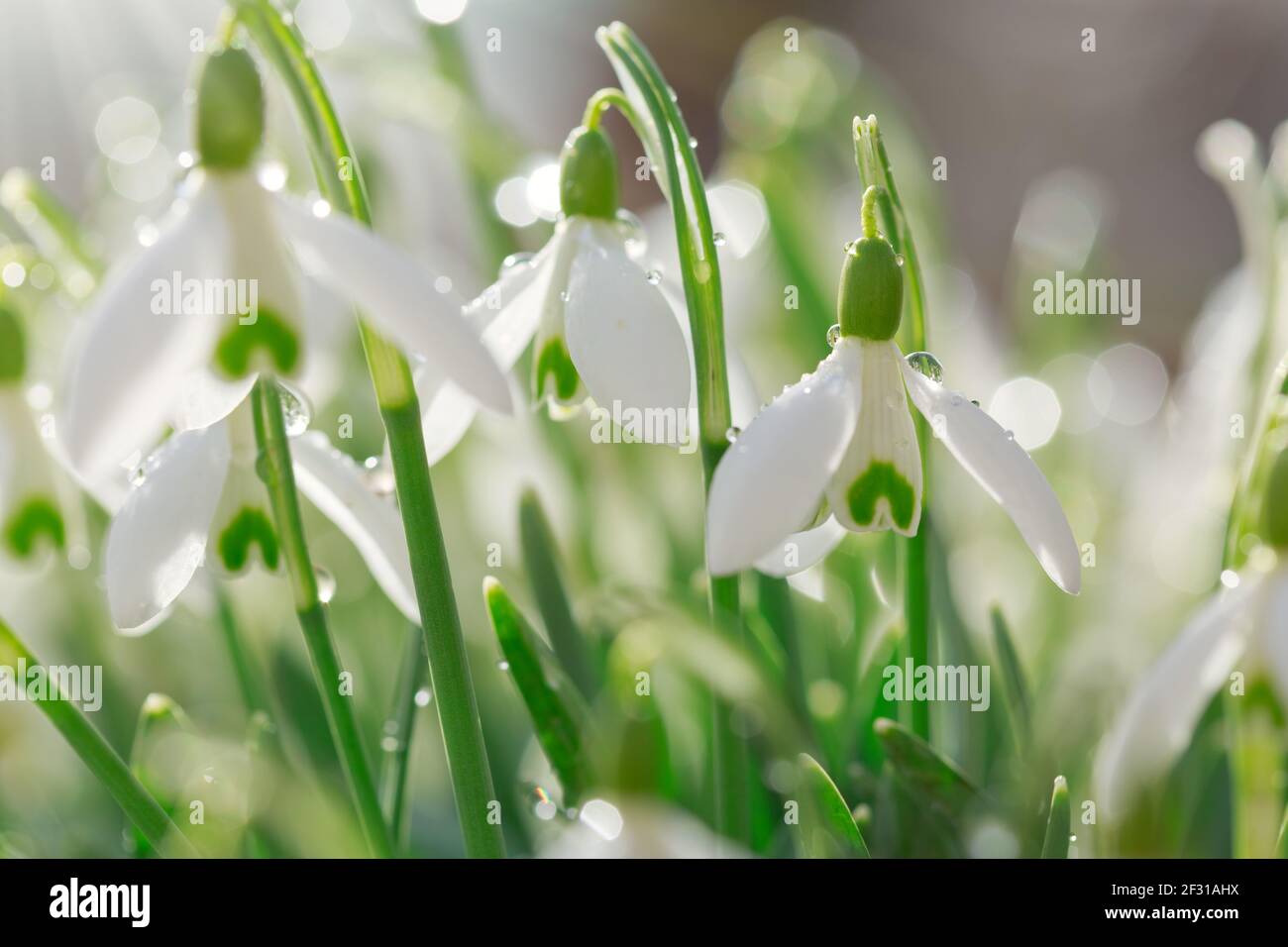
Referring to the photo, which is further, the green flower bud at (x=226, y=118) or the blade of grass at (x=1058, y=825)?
the blade of grass at (x=1058, y=825)

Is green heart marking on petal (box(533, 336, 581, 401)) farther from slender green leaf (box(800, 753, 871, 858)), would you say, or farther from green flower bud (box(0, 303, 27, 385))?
green flower bud (box(0, 303, 27, 385))

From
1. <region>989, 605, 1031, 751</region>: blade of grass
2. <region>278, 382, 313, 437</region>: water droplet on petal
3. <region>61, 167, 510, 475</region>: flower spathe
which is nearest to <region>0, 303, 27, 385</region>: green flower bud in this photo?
<region>278, 382, 313, 437</region>: water droplet on petal

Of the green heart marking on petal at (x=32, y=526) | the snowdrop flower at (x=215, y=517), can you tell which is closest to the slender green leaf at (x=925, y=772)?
the snowdrop flower at (x=215, y=517)

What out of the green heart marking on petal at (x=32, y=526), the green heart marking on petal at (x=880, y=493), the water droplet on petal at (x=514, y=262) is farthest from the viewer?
the green heart marking on petal at (x=32, y=526)

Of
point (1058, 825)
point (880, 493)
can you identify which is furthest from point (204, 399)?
point (1058, 825)

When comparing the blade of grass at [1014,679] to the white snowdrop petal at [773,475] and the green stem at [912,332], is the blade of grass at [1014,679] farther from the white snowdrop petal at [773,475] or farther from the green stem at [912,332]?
the white snowdrop petal at [773,475]

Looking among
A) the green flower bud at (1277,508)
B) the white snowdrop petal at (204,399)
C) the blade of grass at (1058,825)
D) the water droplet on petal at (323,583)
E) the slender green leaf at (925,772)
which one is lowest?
the blade of grass at (1058,825)
